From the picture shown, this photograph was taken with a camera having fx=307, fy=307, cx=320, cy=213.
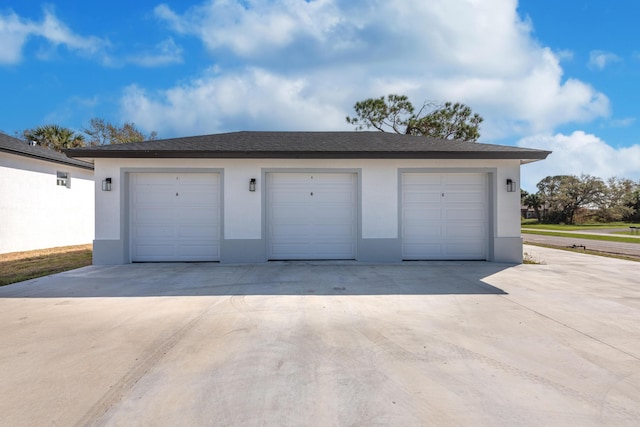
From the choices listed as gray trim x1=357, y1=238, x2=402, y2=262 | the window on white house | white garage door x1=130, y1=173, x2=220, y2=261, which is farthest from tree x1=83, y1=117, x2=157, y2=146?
gray trim x1=357, y1=238, x2=402, y2=262

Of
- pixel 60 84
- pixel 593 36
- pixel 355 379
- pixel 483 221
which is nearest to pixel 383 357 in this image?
pixel 355 379

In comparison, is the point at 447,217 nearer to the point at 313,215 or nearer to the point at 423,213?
the point at 423,213

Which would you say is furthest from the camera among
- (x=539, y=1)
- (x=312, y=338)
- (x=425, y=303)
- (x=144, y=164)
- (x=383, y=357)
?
(x=539, y=1)

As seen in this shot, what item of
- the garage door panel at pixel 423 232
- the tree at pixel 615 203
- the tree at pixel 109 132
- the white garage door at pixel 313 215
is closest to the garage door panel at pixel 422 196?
the garage door panel at pixel 423 232

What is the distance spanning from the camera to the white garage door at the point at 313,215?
8.43 meters

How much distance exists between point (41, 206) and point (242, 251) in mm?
8964

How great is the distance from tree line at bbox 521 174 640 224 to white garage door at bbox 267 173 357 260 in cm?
4485

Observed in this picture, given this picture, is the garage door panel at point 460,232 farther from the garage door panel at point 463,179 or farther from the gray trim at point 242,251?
the gray trim at point 242,251

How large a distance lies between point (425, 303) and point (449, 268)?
3.17 metres

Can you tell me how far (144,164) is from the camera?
319 inches

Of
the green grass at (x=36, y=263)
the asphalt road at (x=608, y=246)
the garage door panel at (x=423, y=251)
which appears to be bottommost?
the asphalt road at (x=608, y=246)

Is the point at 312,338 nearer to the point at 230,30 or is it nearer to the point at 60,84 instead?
the point at 230,30

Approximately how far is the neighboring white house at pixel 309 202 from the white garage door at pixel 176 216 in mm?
27

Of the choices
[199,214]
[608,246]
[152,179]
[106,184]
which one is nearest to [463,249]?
[199,214]
